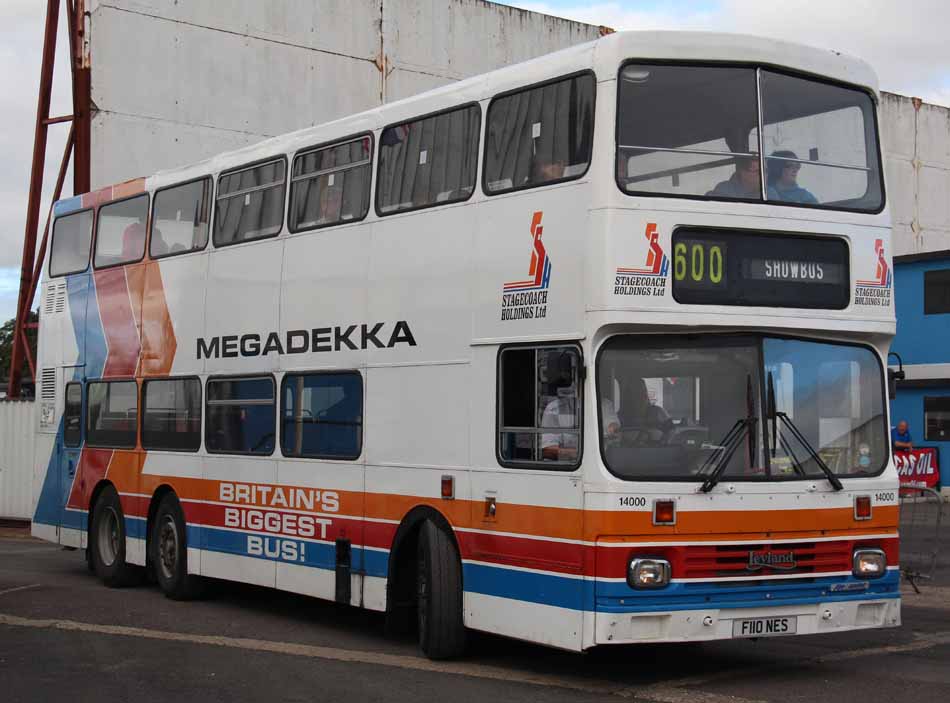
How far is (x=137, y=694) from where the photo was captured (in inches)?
405

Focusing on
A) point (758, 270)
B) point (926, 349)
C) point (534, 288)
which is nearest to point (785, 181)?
point (758, 270)

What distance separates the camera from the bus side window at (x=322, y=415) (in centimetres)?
1309

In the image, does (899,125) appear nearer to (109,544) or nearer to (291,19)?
(291,19)

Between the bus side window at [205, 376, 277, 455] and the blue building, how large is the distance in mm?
21561

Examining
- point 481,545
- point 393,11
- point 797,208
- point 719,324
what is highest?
point 393,11

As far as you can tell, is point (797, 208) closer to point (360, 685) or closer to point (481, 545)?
point (481, 545)

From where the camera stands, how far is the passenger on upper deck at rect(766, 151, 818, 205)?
1062 cm

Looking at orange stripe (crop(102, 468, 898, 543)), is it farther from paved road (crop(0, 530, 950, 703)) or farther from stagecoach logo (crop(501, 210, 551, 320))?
stagecoach logo (crop(501, 210, 551, 320))

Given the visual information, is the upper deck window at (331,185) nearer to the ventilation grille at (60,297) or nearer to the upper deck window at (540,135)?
the upper deck window at (540,135)

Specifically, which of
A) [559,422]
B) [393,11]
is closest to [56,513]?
[559,422]

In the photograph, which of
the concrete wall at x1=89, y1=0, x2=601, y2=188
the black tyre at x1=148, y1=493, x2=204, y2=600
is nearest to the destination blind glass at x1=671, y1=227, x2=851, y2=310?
the black tyre at x1=148, y1=493, x2=204, y2=600

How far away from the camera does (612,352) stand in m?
10.3

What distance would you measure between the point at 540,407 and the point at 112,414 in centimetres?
827

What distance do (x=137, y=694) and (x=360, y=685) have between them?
1.54m
